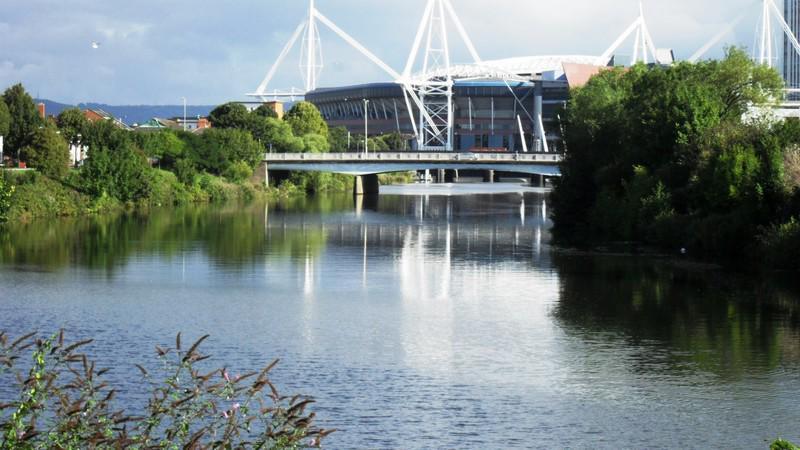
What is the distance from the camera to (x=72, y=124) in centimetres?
6056

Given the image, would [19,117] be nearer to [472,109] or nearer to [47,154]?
[47,154]

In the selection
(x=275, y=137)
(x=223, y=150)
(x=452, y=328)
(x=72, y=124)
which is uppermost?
(x=275, y=137)

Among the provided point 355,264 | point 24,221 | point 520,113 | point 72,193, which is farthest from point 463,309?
point 520,113

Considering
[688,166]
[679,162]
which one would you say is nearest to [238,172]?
[679,162]

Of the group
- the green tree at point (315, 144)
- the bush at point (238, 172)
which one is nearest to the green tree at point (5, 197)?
the bush at point (238, 172)

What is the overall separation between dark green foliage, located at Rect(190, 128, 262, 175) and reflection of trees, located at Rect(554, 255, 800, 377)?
36.4m

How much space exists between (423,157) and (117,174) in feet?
59.7

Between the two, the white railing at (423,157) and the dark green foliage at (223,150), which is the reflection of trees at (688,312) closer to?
the white railing at (423,157)

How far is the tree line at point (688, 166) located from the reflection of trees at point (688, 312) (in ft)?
8.42

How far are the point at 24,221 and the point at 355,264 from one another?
17.2 metres

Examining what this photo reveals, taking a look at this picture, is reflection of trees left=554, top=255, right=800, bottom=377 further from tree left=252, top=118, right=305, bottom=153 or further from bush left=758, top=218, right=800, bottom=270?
tree left=252, top=118, right=305, bottom=153

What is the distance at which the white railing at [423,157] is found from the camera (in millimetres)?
60344

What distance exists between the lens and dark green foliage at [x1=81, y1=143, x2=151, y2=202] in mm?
48938

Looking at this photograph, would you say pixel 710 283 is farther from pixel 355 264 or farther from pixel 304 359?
pixel 304 359
